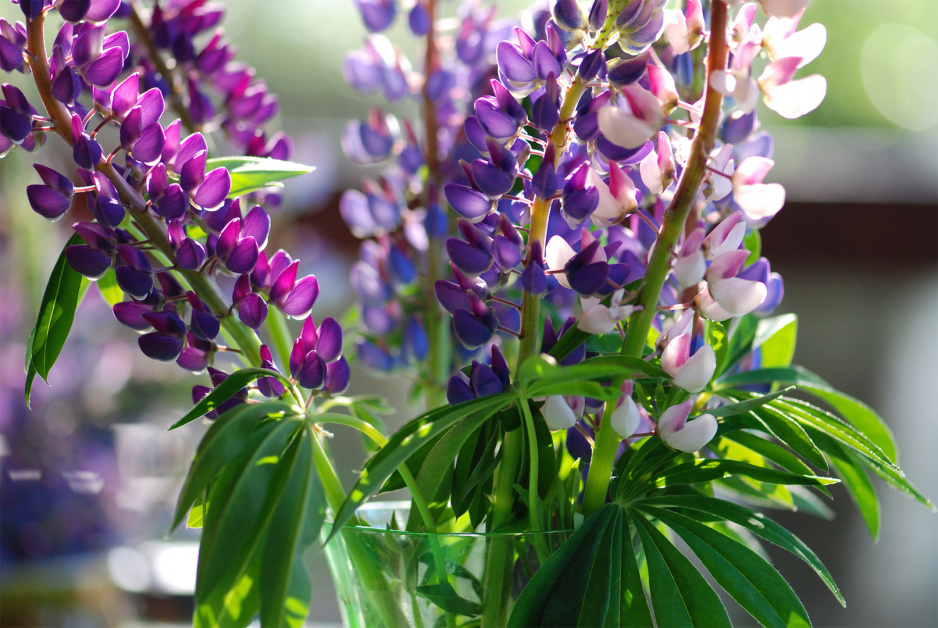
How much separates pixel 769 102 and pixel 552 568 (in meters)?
0.17

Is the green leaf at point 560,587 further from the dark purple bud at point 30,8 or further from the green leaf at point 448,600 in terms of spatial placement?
the dark purple bud at point 30,8

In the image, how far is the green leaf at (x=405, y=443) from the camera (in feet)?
0.76

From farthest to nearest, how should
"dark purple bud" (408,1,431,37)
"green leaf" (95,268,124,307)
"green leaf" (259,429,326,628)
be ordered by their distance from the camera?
"dark purple bud" (408,1,431,37)
"green leaf" (95,268,124,307)
"green leaf" (259,429,326,628)

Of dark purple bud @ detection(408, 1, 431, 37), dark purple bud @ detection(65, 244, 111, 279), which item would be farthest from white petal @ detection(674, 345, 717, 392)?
dark purple bud @ detection(408, 1, 431, 37)

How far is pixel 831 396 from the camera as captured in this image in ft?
1.19

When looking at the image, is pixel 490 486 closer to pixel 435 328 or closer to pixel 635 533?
pixel 635 533

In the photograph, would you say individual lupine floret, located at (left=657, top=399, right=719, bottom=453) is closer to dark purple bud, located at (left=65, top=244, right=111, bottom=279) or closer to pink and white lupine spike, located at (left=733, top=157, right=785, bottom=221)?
pink and white lupine spike, located at (left=733, top=157, right=785, bottom=221)

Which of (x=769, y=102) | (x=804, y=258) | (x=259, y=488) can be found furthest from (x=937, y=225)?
(x=259, y=488)

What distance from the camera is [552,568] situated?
271mm

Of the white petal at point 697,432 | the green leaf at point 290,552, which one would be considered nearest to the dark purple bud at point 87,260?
the green leaf at point 290,552

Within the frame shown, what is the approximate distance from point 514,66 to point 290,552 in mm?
183

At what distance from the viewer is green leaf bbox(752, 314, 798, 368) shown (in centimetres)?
41

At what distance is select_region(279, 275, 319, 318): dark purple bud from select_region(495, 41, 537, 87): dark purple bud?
0.11m

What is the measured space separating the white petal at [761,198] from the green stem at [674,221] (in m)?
0.01
